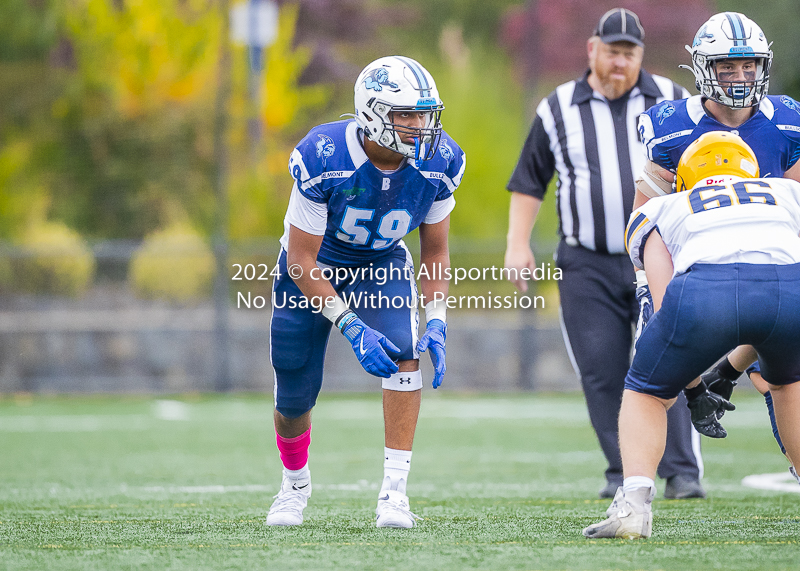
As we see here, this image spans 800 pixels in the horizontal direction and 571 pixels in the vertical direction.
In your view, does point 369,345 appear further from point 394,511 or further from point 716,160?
point 716,160

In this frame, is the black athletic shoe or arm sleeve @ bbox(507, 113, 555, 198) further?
arm sleeve @ bbox(507, 113, 555, 198)

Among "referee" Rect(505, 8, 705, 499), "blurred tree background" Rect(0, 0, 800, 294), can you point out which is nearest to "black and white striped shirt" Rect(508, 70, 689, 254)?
"referee" Rect(505, 8, 705, 499)

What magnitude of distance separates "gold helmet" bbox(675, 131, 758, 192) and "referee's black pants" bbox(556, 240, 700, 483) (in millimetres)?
1392

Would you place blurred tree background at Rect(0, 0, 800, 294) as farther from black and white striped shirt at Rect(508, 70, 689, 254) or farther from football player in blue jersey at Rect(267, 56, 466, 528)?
football player in blue jersey at Rect(267, 56, 466, 528)

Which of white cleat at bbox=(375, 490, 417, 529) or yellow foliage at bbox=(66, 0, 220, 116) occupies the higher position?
yellow foliage at bbox=(66, 0, 220, 116)

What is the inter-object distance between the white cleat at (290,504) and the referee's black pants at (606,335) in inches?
52.8

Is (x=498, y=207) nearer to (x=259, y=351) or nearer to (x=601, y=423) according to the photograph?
(x=259, y=351)

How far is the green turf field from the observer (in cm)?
272

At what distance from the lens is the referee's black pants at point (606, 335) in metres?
4.32

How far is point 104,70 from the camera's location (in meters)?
13.1

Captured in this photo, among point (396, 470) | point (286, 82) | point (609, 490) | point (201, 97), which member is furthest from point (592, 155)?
point (201, 97)

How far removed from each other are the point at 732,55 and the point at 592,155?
1.26 m

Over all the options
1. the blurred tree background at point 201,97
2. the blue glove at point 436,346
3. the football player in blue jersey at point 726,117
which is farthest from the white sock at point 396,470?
the blurred tree background at point 201,97

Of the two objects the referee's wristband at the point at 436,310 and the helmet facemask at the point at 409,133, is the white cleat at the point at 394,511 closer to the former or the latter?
the referee's wristband at the point at 436,310
